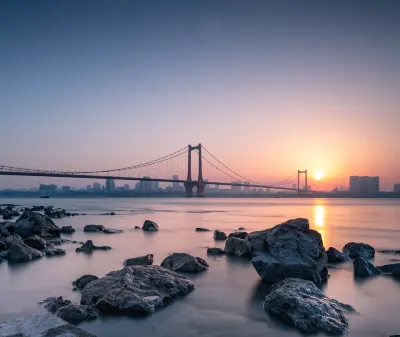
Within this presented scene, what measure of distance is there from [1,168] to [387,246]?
51952 millimetres

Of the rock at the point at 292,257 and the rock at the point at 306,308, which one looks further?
the rock at the point at 292,257

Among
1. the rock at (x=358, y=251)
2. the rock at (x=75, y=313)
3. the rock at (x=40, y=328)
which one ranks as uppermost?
the rock at (x=40, y=328)

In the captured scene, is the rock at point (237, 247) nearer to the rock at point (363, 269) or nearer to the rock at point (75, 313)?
the rock at point (363, 269)

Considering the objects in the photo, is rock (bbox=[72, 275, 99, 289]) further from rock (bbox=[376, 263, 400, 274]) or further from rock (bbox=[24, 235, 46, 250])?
rock (bbox=[376, 263, 400, 274])

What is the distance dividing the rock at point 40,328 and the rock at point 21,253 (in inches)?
248

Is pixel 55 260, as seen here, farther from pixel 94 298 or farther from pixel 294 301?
pixel 294 301

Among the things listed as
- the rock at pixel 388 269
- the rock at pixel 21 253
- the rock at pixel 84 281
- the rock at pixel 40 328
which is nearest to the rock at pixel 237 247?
the rock at pixel 388 269

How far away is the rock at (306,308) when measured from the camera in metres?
5.24

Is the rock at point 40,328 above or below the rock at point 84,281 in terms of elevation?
above

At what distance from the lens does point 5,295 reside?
713cm

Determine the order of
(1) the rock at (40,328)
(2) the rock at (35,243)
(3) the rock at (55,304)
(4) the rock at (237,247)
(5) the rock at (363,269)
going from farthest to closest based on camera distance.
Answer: (2) the rock at (35,243), (4) the rock at (237,247), (5) the rock at (363,269), (3) the rock at (55,304), (1) the rock at (40,328)

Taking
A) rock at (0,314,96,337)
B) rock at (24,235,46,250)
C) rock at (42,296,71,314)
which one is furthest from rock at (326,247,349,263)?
rock at (24,235,46,250)

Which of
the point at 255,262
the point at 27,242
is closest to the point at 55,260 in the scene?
the point at 27,242

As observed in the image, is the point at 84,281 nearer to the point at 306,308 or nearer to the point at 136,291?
the point at 136,291
